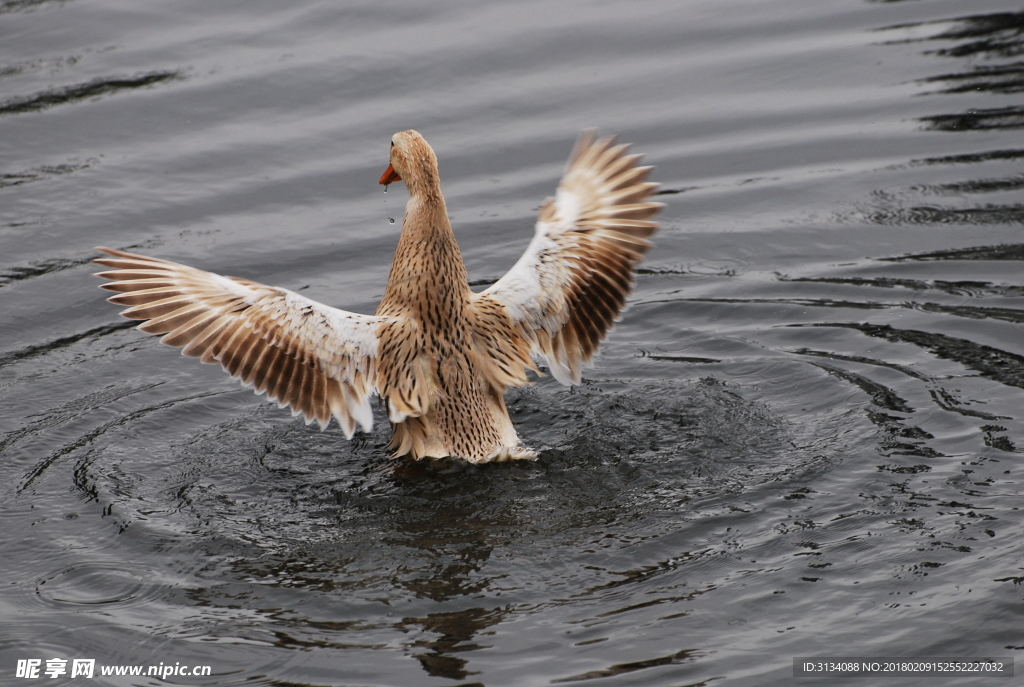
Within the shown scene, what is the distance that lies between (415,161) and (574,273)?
43.0 inches

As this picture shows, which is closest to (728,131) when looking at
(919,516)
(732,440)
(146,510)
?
(732,440)

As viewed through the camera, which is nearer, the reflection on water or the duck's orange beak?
the duck's orange beak

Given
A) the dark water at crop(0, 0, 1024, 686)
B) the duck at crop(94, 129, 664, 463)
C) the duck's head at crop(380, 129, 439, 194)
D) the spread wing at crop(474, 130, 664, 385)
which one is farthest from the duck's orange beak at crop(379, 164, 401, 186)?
the dark water at crop(0, 0, 1024, 686)

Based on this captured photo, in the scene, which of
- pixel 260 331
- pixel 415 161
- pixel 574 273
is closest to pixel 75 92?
pixel 415 161

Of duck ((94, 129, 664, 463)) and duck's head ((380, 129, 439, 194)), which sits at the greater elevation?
duck's head ((380, 129, 439, 194))

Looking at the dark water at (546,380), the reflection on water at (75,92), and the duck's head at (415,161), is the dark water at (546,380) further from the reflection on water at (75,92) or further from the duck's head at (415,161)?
the duck's head at (415,161)

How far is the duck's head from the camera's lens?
22.1 ft

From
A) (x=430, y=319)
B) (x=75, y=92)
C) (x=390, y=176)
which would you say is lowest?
(x=430, y=319)

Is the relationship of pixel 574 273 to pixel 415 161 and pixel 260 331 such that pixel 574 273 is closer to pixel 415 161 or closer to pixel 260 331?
pixel 415 161

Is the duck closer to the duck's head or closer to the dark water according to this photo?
the duck's head

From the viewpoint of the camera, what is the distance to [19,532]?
6035 millimetres

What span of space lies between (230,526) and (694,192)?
5.05 m

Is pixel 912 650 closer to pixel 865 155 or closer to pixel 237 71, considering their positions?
pixel 865 155

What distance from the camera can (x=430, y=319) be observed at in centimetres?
672
